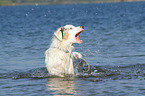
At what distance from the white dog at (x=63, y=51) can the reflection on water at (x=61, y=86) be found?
407 millimetres

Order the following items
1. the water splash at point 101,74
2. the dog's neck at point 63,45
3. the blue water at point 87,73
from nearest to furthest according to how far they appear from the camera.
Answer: the blue water at point 87,73 < the dog's neck at point 63,45 < the water splash at point 101,74

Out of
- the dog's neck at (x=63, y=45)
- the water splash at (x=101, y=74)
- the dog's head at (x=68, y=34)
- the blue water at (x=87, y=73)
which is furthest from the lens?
the water splash at (x=101, y=74)

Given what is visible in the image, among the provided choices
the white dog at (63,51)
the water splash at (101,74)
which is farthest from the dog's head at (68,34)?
the water splash at (101,74)

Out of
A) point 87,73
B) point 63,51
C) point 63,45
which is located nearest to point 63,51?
point 63,51

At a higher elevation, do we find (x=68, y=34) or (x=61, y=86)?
(x=68, y=34)

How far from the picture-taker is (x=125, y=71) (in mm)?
13445

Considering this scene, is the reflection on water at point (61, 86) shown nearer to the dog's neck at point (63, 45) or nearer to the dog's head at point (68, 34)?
the dog's neck at point (63, 45)

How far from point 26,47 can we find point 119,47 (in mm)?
5761

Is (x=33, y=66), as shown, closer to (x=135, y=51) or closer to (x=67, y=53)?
(x=67, y=53)

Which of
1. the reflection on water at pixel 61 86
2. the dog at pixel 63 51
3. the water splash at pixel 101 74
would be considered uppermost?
the dog at pixel 63 51

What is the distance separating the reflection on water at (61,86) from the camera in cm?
1039

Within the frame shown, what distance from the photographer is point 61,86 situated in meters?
11.2

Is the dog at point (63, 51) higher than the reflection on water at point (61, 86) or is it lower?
higher

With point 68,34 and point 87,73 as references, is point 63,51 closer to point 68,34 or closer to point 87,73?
point 68,34
